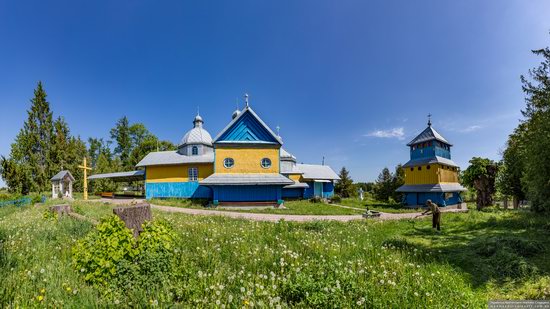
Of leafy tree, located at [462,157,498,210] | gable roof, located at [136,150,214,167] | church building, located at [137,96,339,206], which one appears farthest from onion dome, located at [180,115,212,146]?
leafy tree, located at [462,157,498,210]

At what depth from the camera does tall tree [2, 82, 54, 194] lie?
29.9 m

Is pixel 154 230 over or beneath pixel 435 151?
beneath

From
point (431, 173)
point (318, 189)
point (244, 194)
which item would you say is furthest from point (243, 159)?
point (431, 173)

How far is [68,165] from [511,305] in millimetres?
45686

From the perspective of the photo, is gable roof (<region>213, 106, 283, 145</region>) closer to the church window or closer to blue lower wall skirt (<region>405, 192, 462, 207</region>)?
the church window

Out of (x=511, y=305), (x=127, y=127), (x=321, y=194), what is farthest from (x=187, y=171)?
(x=127, y=127)

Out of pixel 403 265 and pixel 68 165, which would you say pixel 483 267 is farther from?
pixel 68 165

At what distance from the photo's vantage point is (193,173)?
1048 inches

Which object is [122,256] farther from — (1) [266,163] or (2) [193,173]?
(2) [193,173]

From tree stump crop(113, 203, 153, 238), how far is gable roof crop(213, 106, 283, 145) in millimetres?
17566

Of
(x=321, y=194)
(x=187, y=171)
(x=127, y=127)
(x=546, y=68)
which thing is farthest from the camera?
(x=127, y=127)

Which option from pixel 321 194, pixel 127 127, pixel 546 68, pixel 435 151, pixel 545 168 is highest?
pixel 127 127

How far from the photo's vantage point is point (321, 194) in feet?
111

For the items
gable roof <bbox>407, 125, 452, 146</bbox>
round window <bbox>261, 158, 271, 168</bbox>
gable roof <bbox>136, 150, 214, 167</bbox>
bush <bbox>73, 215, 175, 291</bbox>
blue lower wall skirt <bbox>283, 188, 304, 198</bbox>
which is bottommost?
blue lower wall skirt <bbox>283, 188, 304, 198</bbox>
